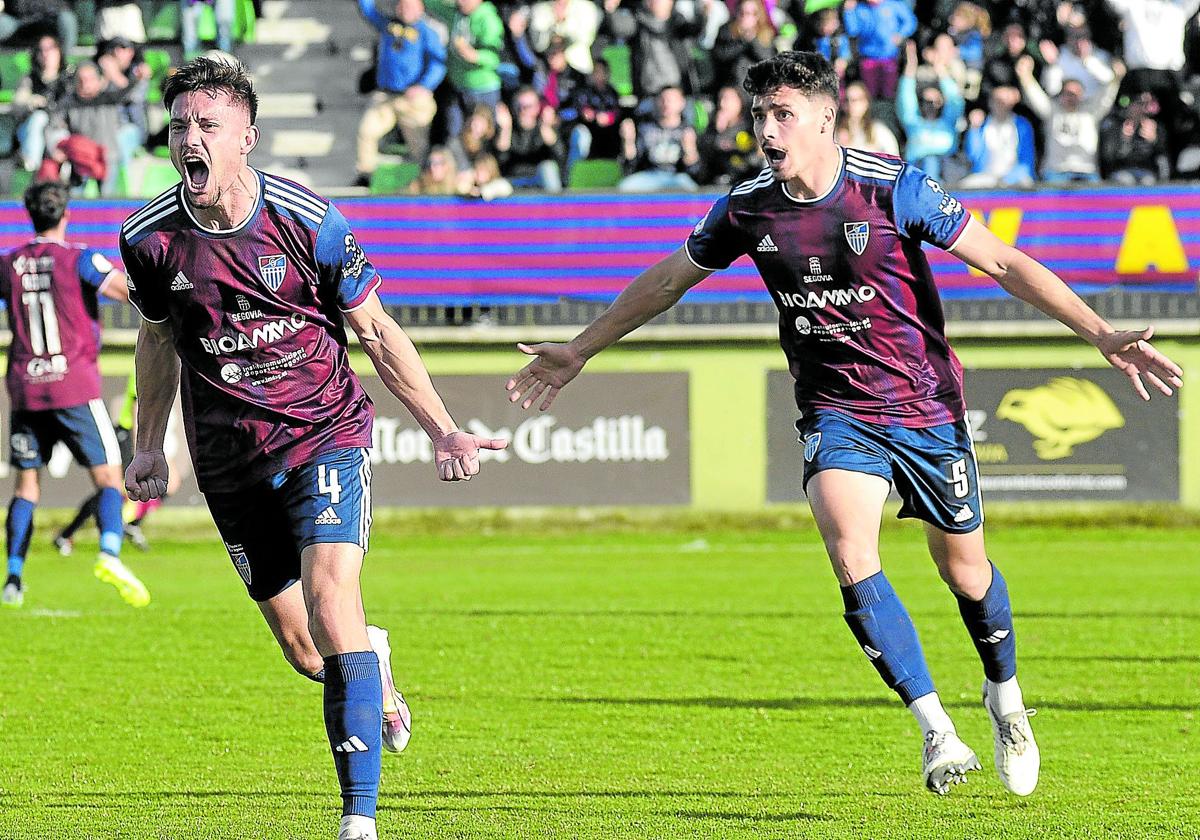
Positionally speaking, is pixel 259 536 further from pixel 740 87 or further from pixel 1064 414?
pixel 740 87

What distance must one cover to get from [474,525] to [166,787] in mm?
9542

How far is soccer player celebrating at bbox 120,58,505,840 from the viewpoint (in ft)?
16.5

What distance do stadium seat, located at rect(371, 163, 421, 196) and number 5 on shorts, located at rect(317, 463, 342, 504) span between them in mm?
12834

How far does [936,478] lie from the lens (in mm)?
6121

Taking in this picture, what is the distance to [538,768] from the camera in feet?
21.5

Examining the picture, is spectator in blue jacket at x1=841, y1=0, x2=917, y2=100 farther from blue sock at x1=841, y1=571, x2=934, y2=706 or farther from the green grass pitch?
blue sock at x1=841, y1=571, x2=934, y2=706

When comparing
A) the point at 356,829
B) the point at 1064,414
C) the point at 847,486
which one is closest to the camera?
the point at 356,829

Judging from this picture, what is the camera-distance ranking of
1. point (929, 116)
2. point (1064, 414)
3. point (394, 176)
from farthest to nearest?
point (394, 176)
point (929, 116)
point (1064, 414)

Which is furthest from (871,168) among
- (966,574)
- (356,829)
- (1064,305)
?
(356,829)

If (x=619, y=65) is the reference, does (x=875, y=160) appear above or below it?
below

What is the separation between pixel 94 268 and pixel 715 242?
18.7 ft

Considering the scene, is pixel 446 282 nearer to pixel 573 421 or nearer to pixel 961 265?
pixel 573 421

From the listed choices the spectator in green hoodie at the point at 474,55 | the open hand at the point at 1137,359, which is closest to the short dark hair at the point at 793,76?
the open hand at the point at 1137,359

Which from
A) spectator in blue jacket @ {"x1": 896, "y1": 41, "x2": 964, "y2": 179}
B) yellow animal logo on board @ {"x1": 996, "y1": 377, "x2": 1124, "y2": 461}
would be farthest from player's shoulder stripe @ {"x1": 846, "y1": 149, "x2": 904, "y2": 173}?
spectator in blue jacket @ {"x1": 896, "y1": 41, "x2": 964, "y2": 179}
